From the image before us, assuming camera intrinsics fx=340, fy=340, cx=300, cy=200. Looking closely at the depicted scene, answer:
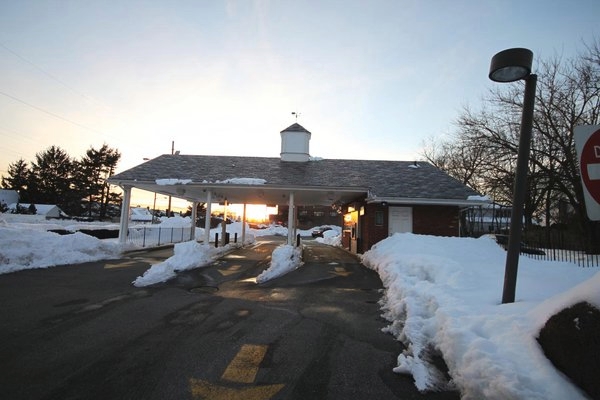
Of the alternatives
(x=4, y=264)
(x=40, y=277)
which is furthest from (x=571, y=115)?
(x=4, y=264)

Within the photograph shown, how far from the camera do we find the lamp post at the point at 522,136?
4.35 metres

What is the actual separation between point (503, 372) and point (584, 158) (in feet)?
6.80

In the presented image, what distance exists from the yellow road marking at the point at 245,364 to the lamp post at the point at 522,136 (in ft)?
11.8

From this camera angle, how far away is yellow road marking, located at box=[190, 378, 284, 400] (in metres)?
3.68

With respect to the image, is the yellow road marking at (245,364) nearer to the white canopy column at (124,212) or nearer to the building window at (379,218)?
the building window at (379,218)

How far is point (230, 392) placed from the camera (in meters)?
3.77

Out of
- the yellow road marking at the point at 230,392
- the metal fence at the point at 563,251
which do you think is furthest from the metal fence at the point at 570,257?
the yellow road marking at the point at 230,392

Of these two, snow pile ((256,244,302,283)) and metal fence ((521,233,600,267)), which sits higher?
metal fence ((521,233,600,267))

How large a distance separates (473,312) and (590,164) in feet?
9.61

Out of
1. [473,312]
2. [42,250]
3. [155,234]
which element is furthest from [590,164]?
[155,234]

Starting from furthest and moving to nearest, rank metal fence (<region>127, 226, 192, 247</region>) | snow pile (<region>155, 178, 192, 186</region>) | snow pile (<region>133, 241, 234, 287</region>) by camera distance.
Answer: metal fence (<region>127, 226, 192, 247</region>) → snow pile (<region>155, 178, 192, 186</region>) → snow pile (<region>133, 241, 234, 287</region>)

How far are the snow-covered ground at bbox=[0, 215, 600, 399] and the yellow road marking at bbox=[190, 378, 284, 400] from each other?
1748 millimetres

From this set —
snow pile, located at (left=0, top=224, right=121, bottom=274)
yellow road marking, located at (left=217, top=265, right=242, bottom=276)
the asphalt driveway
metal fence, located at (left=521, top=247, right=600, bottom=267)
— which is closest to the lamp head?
the asphalt driveway

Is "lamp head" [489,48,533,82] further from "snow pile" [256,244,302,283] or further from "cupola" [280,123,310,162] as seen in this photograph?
"cupola" [280,123,310,162]
